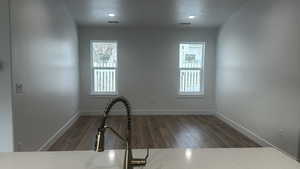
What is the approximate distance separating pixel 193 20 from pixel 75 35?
113 inches

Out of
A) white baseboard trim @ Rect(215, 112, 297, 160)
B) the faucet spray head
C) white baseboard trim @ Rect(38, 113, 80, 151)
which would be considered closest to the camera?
the faucet spray head

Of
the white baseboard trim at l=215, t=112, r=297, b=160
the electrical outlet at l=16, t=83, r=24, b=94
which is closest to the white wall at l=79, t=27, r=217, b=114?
the white baseboard trim at l=215, t=112, r=297, b=160

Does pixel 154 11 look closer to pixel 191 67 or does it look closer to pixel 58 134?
pixel 191 67

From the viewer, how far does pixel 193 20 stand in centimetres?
621

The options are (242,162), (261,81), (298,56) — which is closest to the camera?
(242,162)

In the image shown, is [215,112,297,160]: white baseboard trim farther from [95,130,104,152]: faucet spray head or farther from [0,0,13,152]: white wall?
[0,0,13,152]: white wall

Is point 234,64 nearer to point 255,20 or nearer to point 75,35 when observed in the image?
point 255,20

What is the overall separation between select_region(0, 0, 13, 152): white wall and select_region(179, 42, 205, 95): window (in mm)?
4836

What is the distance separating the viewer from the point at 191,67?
280 inches

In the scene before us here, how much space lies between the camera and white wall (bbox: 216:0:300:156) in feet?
11.9

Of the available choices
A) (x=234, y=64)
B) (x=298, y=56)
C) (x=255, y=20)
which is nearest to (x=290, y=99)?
(x=298, y=56)

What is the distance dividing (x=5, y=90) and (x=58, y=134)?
2.09m

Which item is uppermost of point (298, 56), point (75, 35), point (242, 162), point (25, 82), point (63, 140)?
point (75, 35)

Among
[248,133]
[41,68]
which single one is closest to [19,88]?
[41,68]
